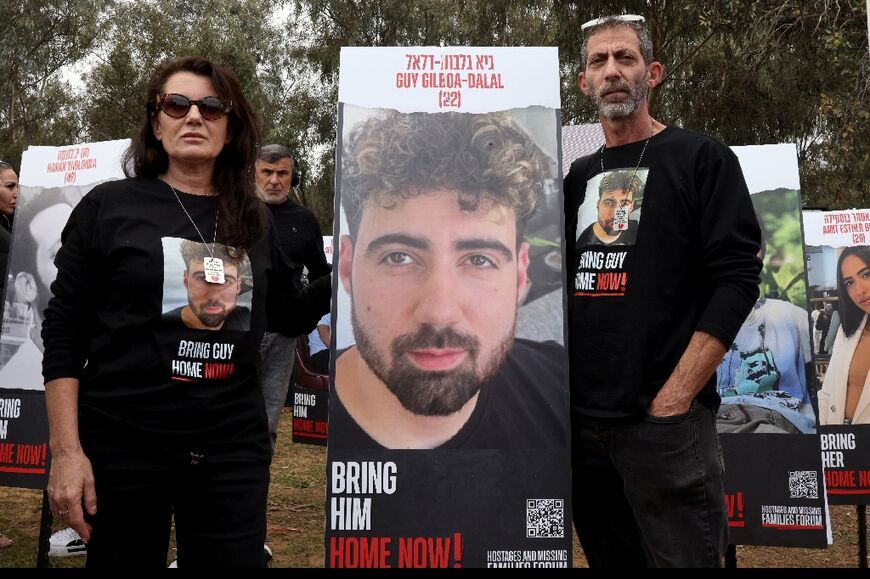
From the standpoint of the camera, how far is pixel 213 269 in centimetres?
207

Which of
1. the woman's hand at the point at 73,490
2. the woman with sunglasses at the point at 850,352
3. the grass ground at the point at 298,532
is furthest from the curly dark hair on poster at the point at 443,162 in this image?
the woman with sunglasses at the point at 850,352

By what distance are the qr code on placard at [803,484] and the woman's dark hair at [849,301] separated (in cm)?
193

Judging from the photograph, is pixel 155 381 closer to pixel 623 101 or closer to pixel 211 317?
pixel 211 317

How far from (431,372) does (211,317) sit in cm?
87

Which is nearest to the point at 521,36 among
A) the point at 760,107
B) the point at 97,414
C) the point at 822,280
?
the point at 760,107

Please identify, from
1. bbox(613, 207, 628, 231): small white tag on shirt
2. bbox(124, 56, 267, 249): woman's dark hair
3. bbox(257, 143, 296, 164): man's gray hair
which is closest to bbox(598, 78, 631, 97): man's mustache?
bbox(613, 207, 628, 231): small white tag on shirt

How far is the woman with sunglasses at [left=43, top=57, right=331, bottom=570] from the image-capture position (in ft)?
6.39

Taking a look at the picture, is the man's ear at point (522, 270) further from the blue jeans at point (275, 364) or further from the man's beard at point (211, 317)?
the blue jeans at point (275, 364)

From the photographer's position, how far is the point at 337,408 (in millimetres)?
2686

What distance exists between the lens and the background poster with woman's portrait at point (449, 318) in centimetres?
259

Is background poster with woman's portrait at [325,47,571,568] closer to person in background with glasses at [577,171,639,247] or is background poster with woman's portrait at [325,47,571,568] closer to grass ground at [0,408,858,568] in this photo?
person in background with glasses at [577,171,639,247]

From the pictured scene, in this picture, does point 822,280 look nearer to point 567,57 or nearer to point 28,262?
point 28,262

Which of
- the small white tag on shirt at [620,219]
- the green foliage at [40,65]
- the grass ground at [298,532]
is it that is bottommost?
the grass ground at [298,532]

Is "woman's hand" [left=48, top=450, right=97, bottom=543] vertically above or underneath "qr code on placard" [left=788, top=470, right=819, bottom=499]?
above
